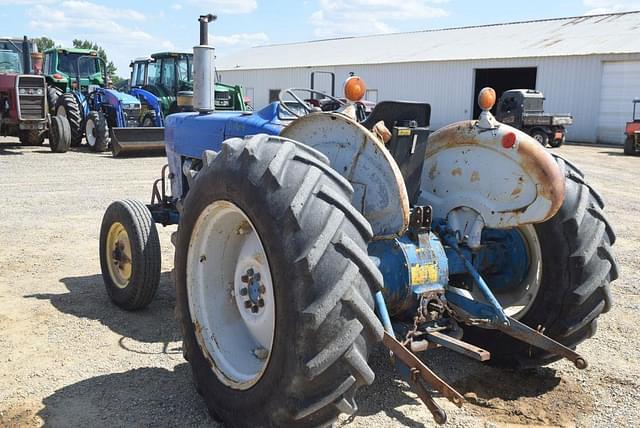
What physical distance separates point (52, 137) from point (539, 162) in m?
15.4

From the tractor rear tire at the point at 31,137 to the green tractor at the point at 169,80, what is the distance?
276 cm

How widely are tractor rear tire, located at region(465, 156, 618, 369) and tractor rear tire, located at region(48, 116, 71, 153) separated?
1484 cm

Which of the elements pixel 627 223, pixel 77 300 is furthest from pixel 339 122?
pixel 627 223

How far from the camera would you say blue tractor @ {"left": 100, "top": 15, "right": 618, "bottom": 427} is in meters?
2.54

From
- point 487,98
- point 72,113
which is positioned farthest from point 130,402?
point 72,113

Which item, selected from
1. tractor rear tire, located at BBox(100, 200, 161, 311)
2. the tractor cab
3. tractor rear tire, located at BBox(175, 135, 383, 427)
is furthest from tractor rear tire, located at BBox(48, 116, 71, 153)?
tractor rear tire, located at BBox(175, 135, 383, 427)

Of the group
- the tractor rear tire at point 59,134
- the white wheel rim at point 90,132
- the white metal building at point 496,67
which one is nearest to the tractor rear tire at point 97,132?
the white wheel rim at point 90,132

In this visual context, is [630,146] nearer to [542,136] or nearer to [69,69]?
[542,136]

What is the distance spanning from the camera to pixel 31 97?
16344 mm

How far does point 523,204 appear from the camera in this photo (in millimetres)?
3488

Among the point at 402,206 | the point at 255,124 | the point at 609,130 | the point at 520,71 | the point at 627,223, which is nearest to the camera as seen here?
the point at 402,206

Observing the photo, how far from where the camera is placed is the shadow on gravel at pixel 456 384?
354 cm

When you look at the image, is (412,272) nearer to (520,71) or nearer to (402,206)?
(402,206)

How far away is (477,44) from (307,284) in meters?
33.0
